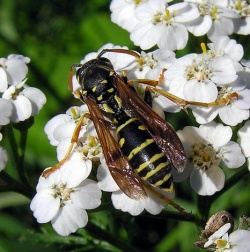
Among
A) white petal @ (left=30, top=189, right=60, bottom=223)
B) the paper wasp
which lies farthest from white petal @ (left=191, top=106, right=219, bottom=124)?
white petal @ (left=30, top=189, right=60, bottom=223)

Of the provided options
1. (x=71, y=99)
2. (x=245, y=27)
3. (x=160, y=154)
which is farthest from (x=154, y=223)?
(x=160, y=154)

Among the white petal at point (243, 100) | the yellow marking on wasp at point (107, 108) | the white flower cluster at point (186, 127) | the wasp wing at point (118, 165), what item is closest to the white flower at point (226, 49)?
the white flower cluster at point (186, 127)

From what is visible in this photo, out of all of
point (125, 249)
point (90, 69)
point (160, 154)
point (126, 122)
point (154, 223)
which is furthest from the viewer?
point (154, 223)

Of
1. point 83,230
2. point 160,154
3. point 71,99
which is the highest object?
point 160,154

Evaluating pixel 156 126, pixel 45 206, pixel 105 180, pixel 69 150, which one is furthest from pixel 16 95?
pixel 156 126

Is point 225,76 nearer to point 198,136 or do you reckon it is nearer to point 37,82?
point 198,136

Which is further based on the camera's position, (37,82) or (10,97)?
(37,82)

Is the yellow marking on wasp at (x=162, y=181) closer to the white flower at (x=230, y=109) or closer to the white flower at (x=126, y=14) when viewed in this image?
the white flower at (x=230, y=109)

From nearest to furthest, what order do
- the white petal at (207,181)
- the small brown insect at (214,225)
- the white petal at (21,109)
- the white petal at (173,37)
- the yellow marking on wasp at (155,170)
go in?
the yellow marking on wasp at (155,170) < the small brown insect at (214,225) < the white petal at (207,181) < the white petal at (21,109) < the white petal at (173,37)
